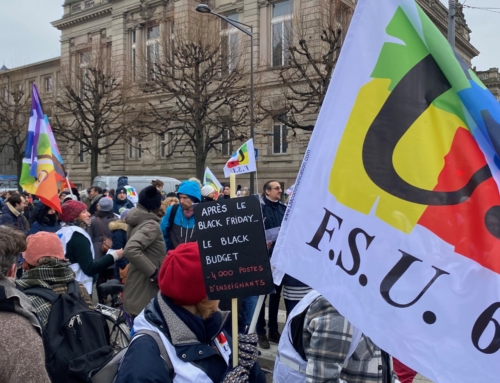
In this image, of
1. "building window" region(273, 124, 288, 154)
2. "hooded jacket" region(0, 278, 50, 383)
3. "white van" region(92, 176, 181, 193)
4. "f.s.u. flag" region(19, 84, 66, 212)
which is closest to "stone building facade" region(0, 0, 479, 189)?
"building window" region(273, 124, 288, 154)

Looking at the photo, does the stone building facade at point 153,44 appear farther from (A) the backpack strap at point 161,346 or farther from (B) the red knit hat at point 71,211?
(A) the backpack strap at point 161,346

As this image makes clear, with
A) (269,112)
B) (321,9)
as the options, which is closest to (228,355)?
(269,112)

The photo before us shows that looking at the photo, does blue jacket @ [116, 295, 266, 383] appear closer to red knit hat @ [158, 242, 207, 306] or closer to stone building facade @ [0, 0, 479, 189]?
red knit hat @ [158, 242, 207, 306]

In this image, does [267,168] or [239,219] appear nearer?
[239,219]

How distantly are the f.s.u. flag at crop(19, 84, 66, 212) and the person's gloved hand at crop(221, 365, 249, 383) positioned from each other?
494cm

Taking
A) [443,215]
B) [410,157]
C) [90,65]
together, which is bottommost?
[443,215]

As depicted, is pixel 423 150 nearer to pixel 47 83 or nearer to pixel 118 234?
pixel 118 234

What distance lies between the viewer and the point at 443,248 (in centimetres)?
164

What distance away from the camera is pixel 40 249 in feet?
9.98

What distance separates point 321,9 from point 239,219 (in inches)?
779

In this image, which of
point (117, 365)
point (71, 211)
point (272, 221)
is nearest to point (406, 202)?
point (117, 365)

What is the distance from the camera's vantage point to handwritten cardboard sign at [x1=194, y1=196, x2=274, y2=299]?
216cm

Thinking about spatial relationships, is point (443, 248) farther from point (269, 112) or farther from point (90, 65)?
point (90, 65)

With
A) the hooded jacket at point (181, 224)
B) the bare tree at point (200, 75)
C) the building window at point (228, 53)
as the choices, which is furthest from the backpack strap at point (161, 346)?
the building window at point (228, 53)
